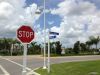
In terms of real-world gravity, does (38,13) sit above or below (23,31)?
above

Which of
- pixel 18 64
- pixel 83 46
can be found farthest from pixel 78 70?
pixel 83 46

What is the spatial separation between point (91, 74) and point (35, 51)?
94.5 meters

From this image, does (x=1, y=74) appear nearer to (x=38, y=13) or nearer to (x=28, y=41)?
(x=38, y=13)

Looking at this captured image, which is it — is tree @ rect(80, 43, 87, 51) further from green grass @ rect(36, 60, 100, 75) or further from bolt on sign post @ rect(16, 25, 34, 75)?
bolt on sign post @ rect(16, 25, 34, 75)

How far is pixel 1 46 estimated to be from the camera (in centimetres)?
12369

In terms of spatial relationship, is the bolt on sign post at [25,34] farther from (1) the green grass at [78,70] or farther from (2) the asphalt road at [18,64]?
(2) the asphalt road at [18,64]

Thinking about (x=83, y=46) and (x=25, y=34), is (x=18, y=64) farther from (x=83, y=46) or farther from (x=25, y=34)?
(x=83, y=46)

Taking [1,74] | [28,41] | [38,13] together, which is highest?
[38,13]

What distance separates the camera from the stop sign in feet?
36.2

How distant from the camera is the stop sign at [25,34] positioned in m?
11.0

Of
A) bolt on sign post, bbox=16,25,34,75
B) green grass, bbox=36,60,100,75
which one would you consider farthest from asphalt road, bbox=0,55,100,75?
bolt on sign post, bbox=16,25,34,75

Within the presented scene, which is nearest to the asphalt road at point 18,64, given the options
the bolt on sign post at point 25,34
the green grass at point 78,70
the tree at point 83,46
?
the green grass at point 78,70

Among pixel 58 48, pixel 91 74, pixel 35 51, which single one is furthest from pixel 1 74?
pixel 35 51

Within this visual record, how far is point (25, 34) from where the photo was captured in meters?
11.1
